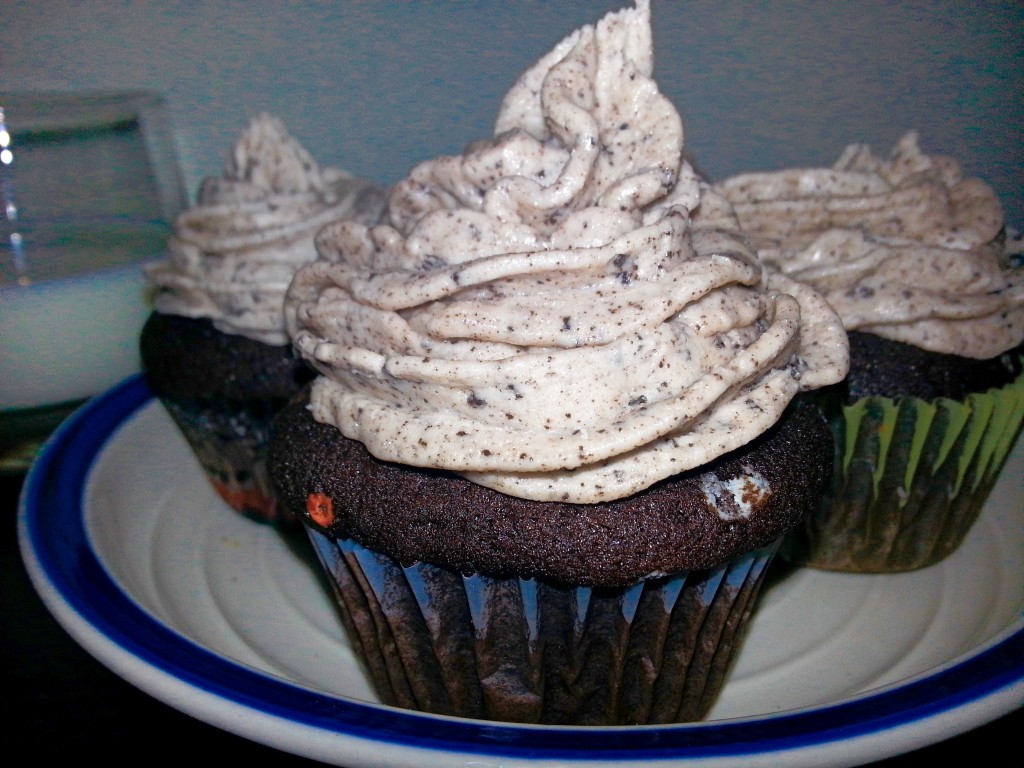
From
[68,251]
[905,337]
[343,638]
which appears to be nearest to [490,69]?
[68,251]

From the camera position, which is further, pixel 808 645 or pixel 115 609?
pixel 808 645

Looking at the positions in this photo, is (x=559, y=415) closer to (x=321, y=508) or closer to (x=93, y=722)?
(x=321, y=508)

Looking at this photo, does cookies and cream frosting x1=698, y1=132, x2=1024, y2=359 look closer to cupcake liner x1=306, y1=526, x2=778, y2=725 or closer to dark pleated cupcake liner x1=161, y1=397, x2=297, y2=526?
cupcake liner x1=306, y1=526, x2=778, y2=725

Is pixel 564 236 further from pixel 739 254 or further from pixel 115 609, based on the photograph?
pixel 115 609

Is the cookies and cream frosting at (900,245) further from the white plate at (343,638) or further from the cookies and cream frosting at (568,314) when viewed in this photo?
the white plate at (343,638)

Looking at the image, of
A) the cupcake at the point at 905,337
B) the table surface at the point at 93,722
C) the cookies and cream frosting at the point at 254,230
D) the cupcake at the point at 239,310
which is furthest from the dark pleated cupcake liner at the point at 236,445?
the cupcake at the point at 905,337

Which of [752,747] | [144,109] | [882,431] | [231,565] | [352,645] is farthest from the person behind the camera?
[144,109]

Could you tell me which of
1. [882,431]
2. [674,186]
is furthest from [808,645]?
[674,186]
